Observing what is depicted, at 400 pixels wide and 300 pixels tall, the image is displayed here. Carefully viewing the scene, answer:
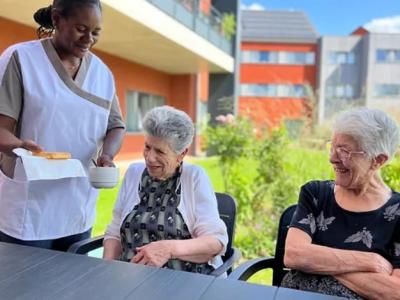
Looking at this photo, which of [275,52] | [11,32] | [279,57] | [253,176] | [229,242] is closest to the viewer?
[229,242]

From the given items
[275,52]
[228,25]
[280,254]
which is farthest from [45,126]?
[275,52]

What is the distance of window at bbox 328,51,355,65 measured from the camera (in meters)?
24.7

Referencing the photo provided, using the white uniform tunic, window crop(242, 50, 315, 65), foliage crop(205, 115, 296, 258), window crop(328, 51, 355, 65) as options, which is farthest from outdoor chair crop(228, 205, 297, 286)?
window crop(328, 51, 355, 65)

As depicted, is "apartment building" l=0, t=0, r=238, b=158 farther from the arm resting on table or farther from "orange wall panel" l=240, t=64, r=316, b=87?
"orange wall panel" l=240, t=64, r=316, b=87

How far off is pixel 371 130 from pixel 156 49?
7869mm

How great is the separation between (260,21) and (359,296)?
26.7 meters

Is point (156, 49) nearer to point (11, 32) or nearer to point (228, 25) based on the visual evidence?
point (11, 32)

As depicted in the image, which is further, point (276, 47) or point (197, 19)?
point (276, 47)

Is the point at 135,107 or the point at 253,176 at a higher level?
the point at 135,107

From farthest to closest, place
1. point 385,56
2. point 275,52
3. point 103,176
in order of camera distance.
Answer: point 275,52 < point 385,56 < point 103,176

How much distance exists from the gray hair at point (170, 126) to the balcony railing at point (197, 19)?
18.9 ft

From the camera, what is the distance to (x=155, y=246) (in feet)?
5.31

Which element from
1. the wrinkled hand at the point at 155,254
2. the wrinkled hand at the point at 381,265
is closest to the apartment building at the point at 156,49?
the wrinkled hand at the point at 155,254

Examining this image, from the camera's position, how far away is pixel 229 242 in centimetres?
188
